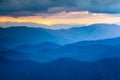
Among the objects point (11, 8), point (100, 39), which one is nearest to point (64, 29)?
point (100, 39)

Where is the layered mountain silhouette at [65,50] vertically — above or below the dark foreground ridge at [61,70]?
above

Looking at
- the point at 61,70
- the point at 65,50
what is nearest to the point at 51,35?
the point at 65,50

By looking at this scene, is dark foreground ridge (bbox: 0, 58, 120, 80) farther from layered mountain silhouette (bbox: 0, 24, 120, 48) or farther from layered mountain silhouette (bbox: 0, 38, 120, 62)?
layered mountain silhouette (bbox: 0, 24, 120, 48)

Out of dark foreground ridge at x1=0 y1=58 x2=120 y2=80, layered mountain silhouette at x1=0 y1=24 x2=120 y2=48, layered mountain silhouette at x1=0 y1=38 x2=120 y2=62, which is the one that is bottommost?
dark foreground ridge at x1=0 y1=58 x2=120 y2=80

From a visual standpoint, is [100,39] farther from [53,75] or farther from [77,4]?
[53,75]

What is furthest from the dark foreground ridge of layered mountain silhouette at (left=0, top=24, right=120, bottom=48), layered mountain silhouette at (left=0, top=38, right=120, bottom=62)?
layered mountain silhouette at (left=0, top=24, right=120, bottom=48)

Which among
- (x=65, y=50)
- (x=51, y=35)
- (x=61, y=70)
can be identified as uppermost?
(x=51, y=35)

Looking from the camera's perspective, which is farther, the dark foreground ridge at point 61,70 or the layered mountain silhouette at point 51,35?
the layered mountain silhouette at point 51,35

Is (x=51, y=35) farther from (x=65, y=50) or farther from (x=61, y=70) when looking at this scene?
(x=61, y=70)

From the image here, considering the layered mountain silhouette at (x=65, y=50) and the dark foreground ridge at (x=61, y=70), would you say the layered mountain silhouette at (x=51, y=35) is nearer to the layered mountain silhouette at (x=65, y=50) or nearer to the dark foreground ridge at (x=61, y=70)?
the layered mountain silhouette at (x=65, y=50)

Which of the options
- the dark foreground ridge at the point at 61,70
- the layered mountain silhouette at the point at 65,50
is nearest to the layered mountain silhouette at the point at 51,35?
the layered mountain silhouette at the point at 65,50

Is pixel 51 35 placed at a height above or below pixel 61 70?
above
